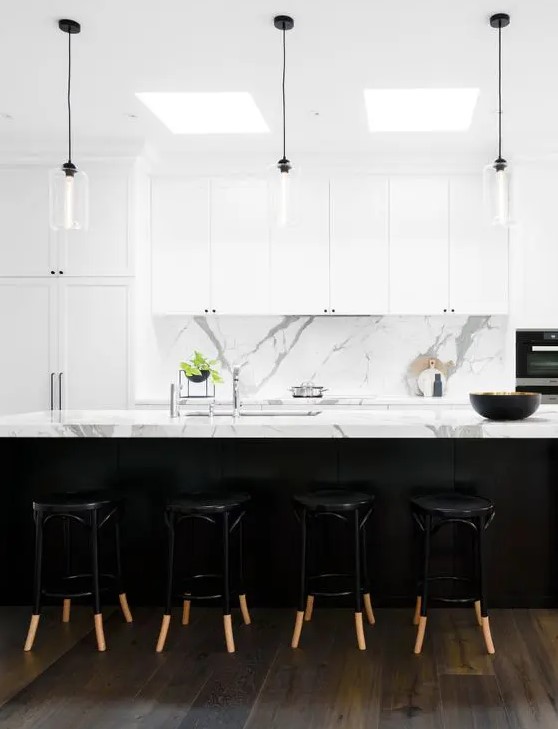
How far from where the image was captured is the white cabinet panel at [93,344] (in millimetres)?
5180

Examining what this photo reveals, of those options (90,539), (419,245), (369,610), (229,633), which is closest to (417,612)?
(369,610)

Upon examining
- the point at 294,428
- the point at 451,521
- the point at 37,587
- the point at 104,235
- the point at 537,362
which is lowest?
the point at 37,587

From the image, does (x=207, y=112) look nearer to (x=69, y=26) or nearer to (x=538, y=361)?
(x=69, y=26)

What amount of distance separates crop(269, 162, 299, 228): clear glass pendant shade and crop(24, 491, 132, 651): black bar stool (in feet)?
4.67

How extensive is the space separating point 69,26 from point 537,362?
3.77 metres

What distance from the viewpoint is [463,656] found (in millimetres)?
2777

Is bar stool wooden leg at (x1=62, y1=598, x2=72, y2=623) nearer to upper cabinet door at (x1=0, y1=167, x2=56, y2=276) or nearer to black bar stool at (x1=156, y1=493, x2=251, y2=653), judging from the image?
black bar stool at (x1=156, y1=493, x2=251, y2=653)

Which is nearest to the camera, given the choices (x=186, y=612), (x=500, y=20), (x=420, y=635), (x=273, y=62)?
(x=420, y=635)

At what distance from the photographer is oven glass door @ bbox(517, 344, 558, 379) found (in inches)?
204

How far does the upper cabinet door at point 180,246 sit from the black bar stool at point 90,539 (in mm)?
2579

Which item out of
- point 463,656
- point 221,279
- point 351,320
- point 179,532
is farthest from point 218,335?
point 463,656

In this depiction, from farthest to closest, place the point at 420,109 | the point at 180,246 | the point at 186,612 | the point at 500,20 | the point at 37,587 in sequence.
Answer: the point at 180,246 < the point at 420,109 < the point at 500,20 < the point at 186,612 < the point at 37,587

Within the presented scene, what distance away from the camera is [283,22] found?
3.27 m

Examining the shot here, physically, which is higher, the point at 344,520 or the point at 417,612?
the point at 344,520
